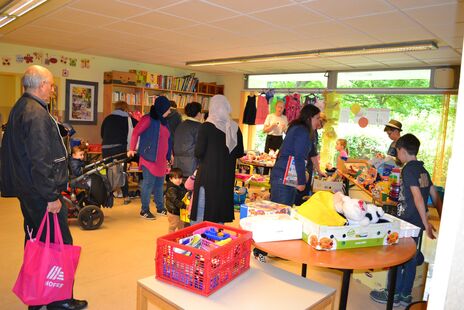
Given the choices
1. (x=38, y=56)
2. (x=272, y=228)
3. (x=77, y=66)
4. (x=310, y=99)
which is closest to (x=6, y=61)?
(x=38, y=56)

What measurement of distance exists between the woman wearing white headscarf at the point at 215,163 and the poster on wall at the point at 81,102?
497 cm

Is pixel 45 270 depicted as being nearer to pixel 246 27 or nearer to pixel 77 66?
pixel 246 27

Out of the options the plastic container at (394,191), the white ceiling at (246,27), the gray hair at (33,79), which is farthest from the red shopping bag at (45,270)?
the plastic container at (394,191)

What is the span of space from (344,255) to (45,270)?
169 cm

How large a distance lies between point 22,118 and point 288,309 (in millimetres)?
1828

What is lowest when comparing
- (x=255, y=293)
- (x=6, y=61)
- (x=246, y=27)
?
(x=255, y=293)

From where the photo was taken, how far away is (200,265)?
4.82ft

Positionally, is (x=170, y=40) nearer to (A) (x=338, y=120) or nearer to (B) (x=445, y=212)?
(A) (x=338, y=120)

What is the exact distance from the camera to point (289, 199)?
3.34 meters

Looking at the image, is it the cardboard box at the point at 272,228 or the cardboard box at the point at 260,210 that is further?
the cardboard box at the point at 260,210

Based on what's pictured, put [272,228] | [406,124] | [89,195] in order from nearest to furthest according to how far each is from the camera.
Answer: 1. [272,228]
2. [89,195]
3. [406,124]

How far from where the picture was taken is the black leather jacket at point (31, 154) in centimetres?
209

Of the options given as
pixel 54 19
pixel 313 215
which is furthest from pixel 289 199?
pixel 54 19

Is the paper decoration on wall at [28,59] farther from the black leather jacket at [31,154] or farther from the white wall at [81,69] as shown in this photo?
the black leather jacket at [31,154]
